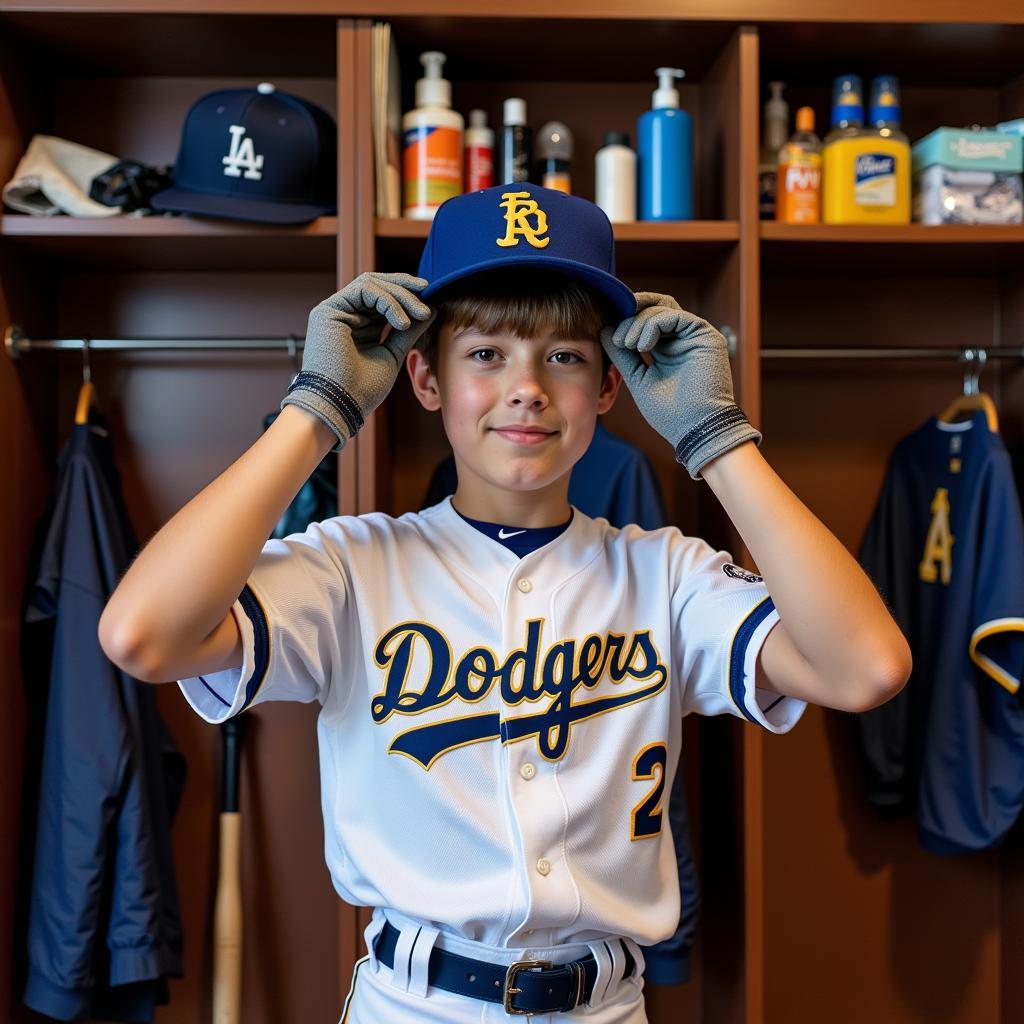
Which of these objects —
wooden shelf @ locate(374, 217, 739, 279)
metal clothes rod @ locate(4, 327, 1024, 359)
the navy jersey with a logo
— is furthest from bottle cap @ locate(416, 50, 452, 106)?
the navy jersey with a logo

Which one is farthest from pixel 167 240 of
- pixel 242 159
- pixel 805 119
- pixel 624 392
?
pixel 805 119

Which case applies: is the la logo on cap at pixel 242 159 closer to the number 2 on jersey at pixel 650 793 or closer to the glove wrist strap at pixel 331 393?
the glove wrist strap at pixel 331 393

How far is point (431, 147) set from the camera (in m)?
1.69

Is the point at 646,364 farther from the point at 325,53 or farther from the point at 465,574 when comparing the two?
the point at 325,53

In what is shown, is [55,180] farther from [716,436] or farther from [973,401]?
[973,401]

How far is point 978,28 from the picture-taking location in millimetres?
1712

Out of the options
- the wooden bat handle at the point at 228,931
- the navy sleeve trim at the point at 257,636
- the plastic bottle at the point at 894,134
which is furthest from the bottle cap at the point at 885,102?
the wooden bat handle at the point at 228,931

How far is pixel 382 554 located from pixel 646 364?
0.36 metres

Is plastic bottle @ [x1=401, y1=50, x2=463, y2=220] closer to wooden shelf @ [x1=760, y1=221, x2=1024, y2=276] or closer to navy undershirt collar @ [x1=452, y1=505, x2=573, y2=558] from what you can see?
wooden shelf @ [x1=760, y1=221, x2=1024, y2=276]

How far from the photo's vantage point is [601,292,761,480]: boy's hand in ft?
3.55

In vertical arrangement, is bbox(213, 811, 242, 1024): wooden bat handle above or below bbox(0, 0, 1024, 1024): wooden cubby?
below

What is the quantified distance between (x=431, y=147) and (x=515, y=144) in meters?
0.15

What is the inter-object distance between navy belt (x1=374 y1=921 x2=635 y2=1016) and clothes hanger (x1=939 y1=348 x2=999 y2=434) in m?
1.21

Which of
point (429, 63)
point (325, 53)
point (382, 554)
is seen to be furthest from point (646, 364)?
point (325, 53)
